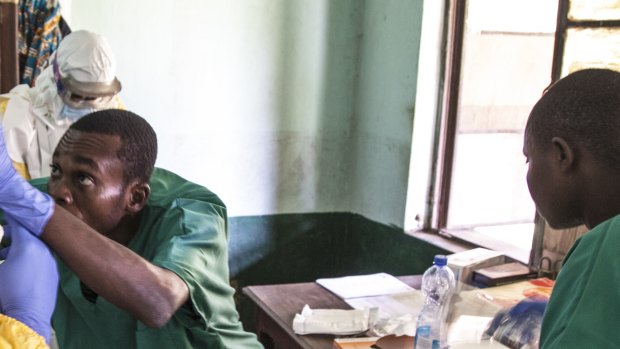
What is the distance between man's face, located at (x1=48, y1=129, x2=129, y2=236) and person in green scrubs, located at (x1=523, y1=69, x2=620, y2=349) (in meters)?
0.79

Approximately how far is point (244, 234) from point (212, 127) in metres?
0.55

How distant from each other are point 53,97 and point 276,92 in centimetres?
113

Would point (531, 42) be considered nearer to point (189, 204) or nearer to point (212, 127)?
point (212, 127)

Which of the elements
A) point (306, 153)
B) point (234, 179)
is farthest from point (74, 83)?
point (306, 153)

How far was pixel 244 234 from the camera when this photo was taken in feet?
11.6

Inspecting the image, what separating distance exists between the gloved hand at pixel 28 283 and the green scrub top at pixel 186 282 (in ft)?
0.69

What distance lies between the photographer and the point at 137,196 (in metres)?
1.50

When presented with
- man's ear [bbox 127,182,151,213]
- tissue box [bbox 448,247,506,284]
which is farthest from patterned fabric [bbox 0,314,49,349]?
tissue box [bbox 448,247,506,284]

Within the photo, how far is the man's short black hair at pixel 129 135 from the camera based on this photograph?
146 centimetres

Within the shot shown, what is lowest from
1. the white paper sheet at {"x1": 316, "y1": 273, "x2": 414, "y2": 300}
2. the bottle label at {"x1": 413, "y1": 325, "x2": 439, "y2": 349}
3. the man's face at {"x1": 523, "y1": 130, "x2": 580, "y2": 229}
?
the white paper sheet at {"x1": 316, "y1": 273, "x2": 414, "y2": 300}

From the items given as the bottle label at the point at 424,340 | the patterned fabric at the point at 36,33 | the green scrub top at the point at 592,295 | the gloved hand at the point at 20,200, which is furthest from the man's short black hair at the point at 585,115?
the patterned fabric at the point at 36,33

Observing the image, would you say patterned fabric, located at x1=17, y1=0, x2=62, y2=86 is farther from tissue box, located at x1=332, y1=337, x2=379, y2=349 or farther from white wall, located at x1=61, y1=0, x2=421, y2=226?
tissue box, located at x1=332, y1=337, x2=379, y2=349

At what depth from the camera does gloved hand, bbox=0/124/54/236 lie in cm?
113

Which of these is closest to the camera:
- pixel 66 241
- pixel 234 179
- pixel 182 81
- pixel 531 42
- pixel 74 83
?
pixel 66 241
